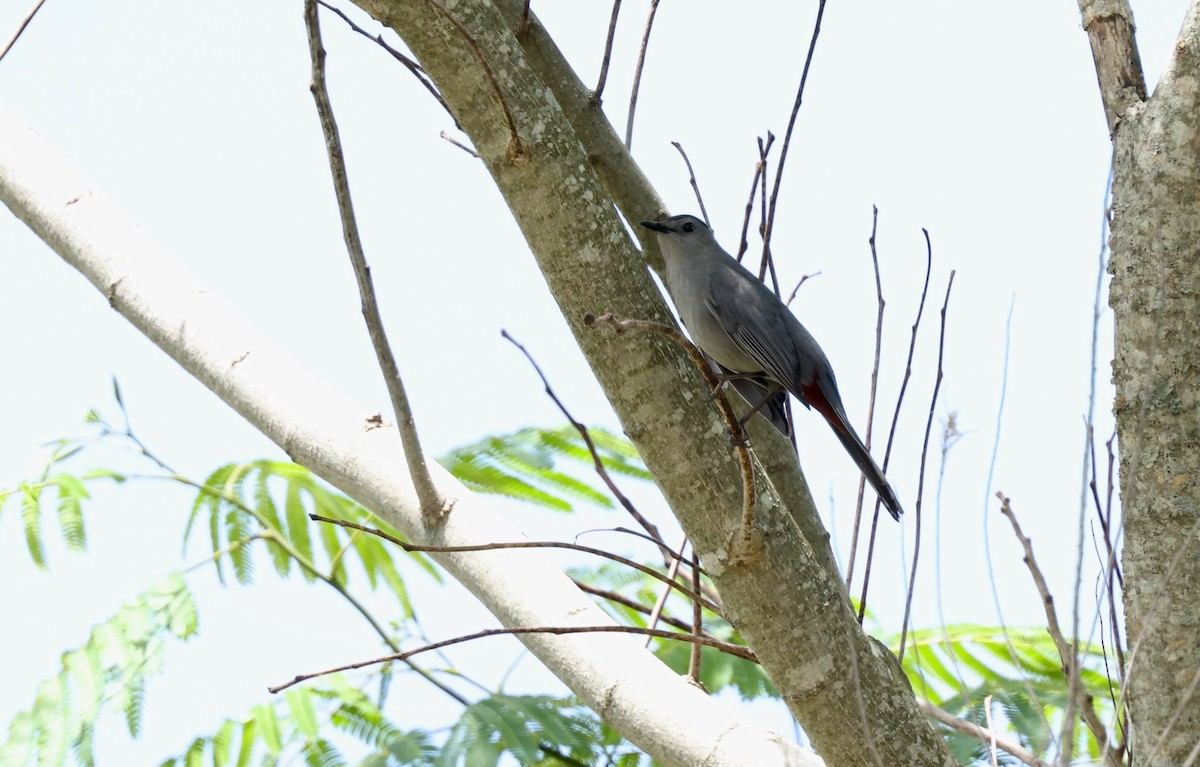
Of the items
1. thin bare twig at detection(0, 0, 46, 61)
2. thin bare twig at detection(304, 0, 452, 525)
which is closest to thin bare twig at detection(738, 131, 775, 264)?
thin bare twig at detection(304, 0, 452, 525)

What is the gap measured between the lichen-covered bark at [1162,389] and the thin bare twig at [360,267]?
1346 millimetres

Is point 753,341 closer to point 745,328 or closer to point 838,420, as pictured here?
A: point 745,328

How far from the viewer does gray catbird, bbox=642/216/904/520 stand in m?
3.52

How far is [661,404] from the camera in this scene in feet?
6.34

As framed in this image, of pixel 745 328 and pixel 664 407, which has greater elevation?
pixel 745 328

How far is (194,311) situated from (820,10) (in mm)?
1616

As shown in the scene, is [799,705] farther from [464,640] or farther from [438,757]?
[438,757]

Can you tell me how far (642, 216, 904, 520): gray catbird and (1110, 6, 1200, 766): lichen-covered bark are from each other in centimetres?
130

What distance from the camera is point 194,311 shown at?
2.62 m

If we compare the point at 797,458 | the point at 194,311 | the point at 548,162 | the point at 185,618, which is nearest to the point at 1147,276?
the point at 797,458

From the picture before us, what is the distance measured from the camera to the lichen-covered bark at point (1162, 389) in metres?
2.03

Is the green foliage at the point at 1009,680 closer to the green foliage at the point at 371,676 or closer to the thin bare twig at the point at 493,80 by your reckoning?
the green foliage at the point at 371,676

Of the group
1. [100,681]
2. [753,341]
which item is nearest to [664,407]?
[753,341]

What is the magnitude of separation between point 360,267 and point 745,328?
1.93 meters
